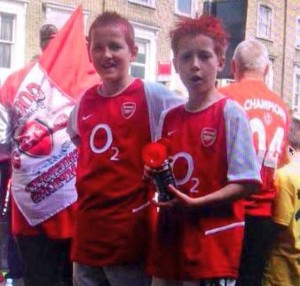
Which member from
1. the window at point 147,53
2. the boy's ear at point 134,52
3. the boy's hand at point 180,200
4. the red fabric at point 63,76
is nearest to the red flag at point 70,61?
the red fabric at point 63,76

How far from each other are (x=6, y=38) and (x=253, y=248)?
15609 mm

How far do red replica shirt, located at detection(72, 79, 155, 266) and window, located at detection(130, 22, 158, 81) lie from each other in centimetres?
1986

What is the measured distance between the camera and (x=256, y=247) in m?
3.45

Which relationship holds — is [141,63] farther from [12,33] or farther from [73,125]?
[73,125]

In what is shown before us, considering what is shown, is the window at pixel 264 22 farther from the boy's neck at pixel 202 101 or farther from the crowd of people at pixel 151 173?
the boy's neck at pixel 202 101

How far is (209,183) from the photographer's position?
7.78 ft

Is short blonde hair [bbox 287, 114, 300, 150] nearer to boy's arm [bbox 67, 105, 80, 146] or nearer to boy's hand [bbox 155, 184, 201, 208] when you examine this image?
boy's arm [bbox 67, 105, 80, 146]

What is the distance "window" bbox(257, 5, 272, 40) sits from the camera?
92.9 feet

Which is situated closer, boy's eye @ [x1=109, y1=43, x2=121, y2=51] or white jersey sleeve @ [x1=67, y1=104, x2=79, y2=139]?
boy's eye @ [x1=109, y1=43, x2=121, y2=51]

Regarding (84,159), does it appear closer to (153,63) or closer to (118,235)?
(118,235)

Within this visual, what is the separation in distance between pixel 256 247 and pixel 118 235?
3.83 ft

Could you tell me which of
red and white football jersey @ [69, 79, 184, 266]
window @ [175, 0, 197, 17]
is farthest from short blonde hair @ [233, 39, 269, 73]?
window @ [175, 0, 197, 17]

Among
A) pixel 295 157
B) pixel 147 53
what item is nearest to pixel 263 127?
pixel 295 157

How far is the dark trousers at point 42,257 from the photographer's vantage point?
3.24 m
